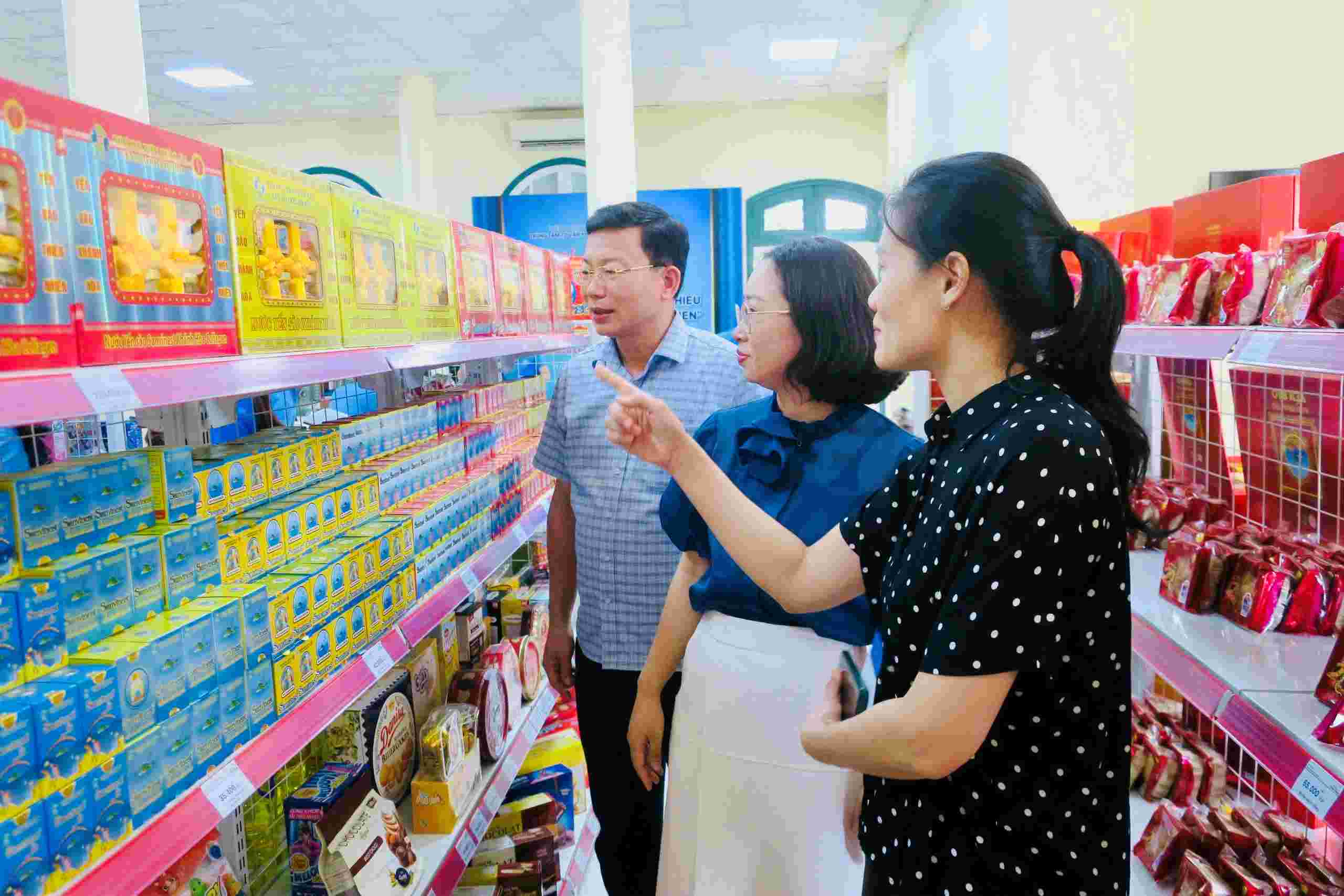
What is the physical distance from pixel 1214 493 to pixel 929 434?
2146mm

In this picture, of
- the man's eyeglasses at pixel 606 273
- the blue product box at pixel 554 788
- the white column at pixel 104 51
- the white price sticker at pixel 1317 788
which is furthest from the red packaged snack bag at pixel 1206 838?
the white column at pixel 104 51

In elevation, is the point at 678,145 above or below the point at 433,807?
above

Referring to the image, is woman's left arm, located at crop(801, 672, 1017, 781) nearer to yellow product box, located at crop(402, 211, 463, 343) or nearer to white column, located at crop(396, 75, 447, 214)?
yellow product box, located at crop(402, 211, 463, 343)

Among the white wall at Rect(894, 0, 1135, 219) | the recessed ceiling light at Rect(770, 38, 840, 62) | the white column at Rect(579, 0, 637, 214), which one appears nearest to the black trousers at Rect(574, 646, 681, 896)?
the white wall at Rect(894, 0, 1135, 219)

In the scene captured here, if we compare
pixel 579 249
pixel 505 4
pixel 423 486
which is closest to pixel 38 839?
pixel 423 486

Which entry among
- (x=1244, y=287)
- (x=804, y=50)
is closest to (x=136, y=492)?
(x=1244, y=287)

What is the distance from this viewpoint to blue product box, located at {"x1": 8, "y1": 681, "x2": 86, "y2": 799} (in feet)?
3.53

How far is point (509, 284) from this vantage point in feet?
9.90

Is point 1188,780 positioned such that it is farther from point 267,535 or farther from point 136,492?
point 136,492

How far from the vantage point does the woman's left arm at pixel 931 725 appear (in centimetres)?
100

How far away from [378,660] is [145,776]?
Result: 2.08ft

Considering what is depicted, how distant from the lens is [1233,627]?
1.93 metres

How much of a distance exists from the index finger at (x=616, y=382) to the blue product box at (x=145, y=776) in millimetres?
748

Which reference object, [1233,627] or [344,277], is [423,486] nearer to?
[344,277]
